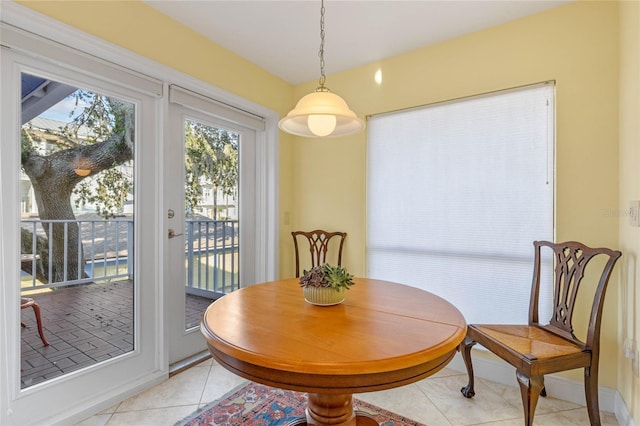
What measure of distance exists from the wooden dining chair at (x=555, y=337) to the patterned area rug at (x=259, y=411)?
1.99 ft

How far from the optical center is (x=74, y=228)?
6.15 feet

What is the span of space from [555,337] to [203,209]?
257 cm

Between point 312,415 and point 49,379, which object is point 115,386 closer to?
point 49,379

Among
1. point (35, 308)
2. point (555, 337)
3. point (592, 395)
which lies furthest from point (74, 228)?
point (592, 395)

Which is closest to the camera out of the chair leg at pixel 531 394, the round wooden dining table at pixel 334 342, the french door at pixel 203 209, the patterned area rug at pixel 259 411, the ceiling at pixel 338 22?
the round wooden dining table at pixel 334 342

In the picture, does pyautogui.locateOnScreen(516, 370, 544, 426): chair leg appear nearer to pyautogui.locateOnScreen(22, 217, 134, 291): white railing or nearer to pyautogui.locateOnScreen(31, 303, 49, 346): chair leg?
pyautogui.locateOnScreen(22, 217, 134, 291): white railing

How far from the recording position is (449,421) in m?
1.79

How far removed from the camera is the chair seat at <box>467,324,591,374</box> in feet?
5.08

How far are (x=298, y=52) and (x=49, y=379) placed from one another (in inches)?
109

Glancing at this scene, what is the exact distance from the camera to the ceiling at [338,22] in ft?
6.73

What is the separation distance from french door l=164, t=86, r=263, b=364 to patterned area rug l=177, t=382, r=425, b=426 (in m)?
0.70

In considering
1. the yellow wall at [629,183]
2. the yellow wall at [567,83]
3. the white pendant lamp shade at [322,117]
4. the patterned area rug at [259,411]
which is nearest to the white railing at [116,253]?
the patterned area rug at [259,411]

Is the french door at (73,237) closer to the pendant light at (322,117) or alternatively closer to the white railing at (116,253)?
the white railing at (116,253)

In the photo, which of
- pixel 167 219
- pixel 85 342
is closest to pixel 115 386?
pixel 85 342
